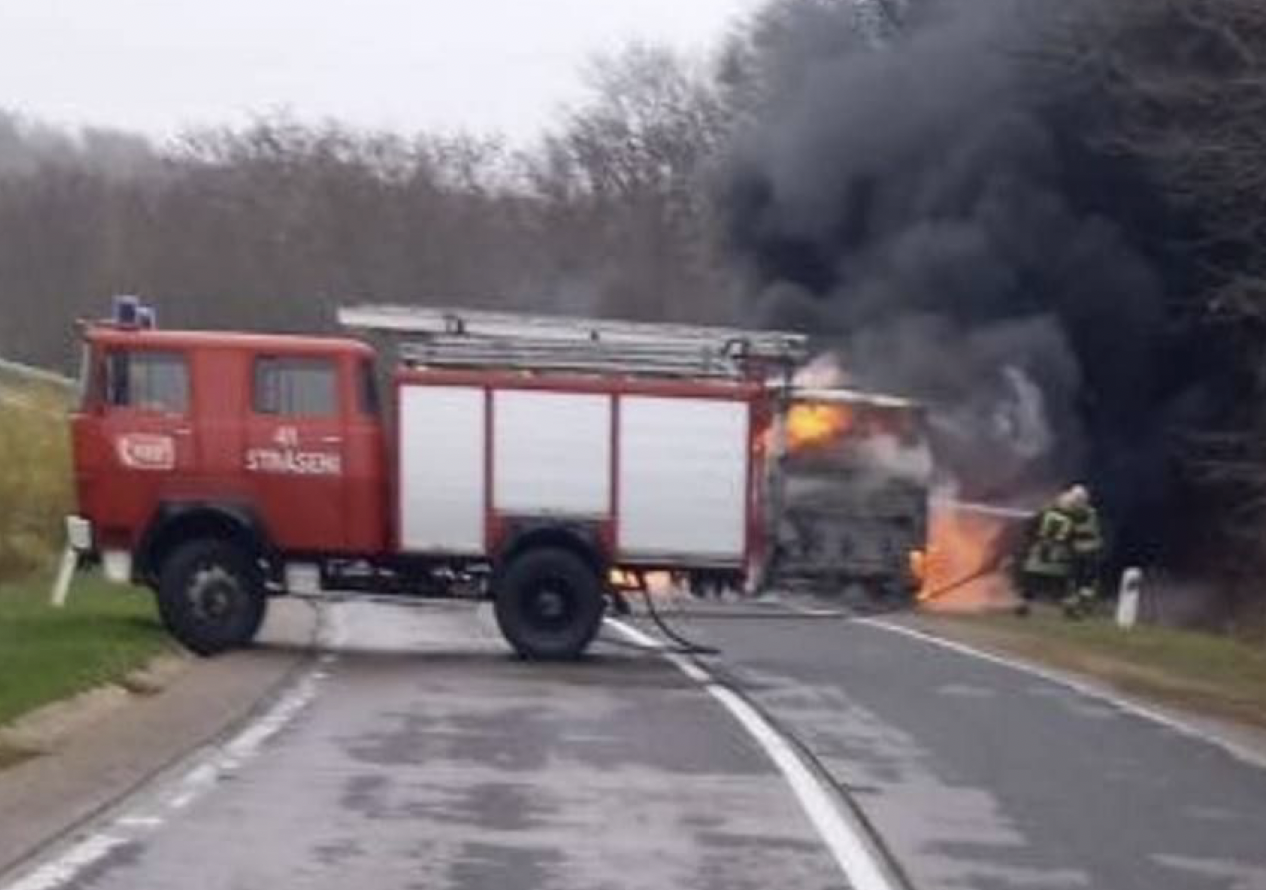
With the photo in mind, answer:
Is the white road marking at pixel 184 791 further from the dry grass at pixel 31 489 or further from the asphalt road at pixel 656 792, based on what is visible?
the dry grass at pixel 31 489

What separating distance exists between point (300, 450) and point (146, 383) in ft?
4.30

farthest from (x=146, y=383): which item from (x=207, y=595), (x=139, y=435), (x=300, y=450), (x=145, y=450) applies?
(x=207, y=595)

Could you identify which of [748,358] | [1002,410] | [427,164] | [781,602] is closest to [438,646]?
[748,358]

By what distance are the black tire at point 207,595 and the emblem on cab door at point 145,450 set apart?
705 millimetres

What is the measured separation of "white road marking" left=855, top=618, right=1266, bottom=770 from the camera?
1845cm

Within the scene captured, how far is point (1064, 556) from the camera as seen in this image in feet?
109

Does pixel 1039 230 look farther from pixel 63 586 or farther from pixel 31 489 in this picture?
pixel 63 586

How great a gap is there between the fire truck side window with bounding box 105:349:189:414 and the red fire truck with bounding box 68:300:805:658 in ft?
0.05

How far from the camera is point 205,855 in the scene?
38.5 feet

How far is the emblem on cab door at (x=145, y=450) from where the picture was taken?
23.7 meters

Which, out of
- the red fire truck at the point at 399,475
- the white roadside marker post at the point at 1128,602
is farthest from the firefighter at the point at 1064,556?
the red fire truck at the point at 399,475

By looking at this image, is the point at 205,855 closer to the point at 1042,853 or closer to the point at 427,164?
the point at 1042,853

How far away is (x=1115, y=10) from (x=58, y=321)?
4054 centimetres

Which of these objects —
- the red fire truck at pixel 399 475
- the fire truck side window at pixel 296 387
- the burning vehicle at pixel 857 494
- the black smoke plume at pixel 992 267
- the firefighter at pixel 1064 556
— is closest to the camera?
the red fire truck at pixel 399 475
